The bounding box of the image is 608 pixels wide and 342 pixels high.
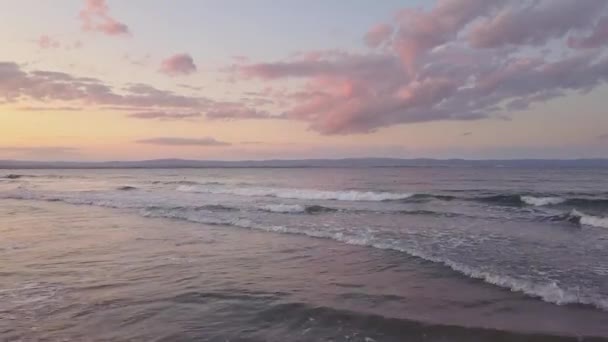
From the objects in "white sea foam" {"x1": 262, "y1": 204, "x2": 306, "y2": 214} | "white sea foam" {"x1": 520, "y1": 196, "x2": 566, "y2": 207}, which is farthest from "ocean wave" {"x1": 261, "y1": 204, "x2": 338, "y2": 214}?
"white sea foam" {"x1": 520, "y1": 196, "x2": 566, "y2": 207}

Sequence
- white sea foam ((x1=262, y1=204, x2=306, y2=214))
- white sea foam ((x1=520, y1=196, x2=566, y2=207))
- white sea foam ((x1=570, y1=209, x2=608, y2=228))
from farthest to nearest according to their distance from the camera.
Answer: white sea foam ((x1=520, y1=196, x2=566, y2=207)), white sea foam ((x1=262, y1=204, x2=306, y2=214)), white sea foam ((x1=570, y1=209, x2=608, y2=228))

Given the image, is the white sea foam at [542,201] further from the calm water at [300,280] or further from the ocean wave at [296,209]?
the ocean wave at [296,209]

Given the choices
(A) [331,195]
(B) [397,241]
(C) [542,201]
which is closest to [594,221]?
(C) [542,201]

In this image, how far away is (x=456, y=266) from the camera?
10.6 metres

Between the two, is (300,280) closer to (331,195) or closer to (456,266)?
(456,266)

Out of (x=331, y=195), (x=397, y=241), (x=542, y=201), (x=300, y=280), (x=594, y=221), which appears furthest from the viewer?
(x=331, y=195)

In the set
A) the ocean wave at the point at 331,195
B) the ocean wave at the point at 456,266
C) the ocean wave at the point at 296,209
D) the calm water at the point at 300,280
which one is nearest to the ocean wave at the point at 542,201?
the ocean wave at the point at 331,195

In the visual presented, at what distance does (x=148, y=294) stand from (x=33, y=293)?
6.86 ft

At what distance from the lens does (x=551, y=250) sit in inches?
514

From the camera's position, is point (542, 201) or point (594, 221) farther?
point (542, 201)

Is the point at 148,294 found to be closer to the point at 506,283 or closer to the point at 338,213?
the point at 506,283

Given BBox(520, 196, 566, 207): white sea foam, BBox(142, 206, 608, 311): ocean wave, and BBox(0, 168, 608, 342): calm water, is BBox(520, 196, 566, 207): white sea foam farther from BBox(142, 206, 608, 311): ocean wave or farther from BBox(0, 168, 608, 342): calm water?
BBox(142, 206, 608, 311): ocean wave

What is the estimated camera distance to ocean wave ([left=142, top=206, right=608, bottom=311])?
Result: 8.14 meters

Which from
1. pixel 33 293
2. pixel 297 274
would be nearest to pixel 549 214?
pixel 297 274
